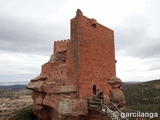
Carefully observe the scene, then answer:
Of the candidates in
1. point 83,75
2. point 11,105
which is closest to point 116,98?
point 83,75

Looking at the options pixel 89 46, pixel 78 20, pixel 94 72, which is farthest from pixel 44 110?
pixel 78 20

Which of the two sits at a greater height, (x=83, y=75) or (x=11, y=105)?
(x=83, y=75)

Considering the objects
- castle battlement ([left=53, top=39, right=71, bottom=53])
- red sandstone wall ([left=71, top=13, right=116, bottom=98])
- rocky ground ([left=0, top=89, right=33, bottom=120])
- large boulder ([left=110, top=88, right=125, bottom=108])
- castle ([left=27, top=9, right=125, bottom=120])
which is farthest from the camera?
rocky ground ([left=0, top=89, right=33, bottom=120])

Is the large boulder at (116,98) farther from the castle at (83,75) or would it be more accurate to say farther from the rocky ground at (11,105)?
the rocky ground at (11,105)

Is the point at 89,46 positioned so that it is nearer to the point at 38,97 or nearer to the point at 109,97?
→ the point at 109,97

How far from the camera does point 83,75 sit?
572 inches

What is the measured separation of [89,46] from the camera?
15.5 meters

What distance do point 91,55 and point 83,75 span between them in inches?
85.0

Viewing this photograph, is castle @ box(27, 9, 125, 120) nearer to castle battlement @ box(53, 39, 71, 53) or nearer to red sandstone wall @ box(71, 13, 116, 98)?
red sandstone wall @ box(71, 13, 116, 98)

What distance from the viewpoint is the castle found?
1424 centimetres

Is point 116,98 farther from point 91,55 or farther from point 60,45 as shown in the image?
point 60,45

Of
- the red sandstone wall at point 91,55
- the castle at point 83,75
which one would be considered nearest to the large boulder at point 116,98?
the castle at point 83,75

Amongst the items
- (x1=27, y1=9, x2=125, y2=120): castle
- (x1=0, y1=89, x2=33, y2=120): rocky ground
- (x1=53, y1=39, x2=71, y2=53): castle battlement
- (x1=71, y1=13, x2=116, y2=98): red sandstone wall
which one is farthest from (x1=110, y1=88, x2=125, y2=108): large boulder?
(x1=0, y1=89, x2=33, y2=120): rocky ground

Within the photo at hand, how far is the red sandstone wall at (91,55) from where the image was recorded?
14523mm
